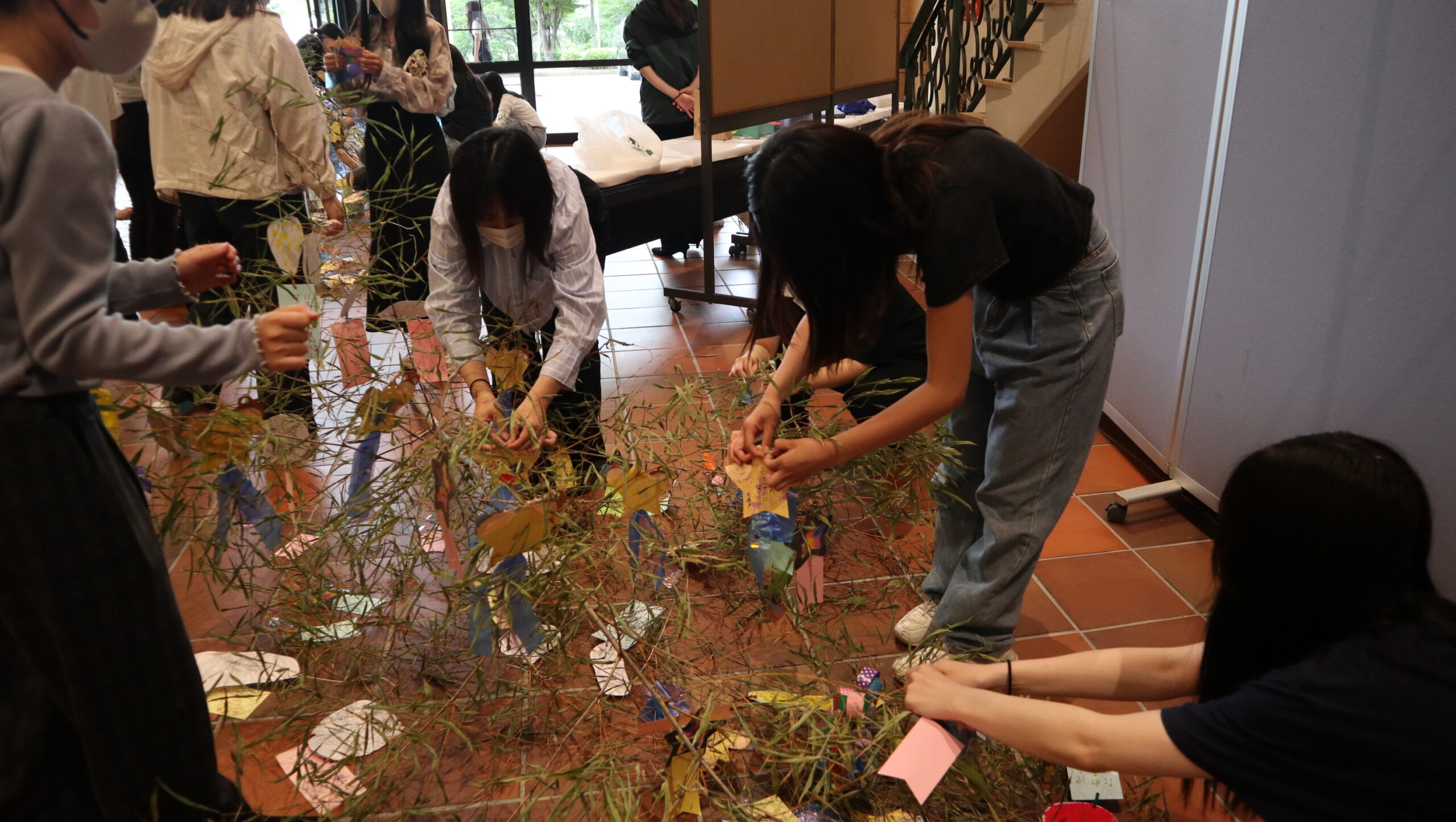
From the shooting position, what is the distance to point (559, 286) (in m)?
2.19

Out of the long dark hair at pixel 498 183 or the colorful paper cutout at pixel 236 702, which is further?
the long dark hair at pixel 498 183

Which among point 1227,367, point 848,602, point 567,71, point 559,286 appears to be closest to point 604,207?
point 559,286

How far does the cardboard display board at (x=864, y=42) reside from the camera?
13.9 feet

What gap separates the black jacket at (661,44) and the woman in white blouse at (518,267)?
2717 millimetres

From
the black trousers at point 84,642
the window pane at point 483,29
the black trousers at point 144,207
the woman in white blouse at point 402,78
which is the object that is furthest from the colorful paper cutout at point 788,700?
the window pane at point 483,29

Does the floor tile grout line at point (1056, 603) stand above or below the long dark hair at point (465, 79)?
below

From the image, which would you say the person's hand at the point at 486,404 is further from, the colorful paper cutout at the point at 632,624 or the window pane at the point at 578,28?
the window pane at the point at 578,28

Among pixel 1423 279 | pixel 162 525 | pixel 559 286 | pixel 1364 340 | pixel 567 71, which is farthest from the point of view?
pixel 567 71

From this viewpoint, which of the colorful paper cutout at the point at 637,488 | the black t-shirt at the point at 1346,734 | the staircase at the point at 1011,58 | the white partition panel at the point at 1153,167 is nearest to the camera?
the black t-shirt at the point at 1346,734

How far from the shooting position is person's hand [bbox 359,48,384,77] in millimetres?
3273

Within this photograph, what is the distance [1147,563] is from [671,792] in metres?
1.60

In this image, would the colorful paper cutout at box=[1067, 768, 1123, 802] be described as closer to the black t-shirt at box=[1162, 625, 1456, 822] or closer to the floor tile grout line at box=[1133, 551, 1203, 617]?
the black t-shirt at box=[1162, 625, 1456, 822]

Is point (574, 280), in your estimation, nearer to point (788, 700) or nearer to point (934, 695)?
point (788, 700)

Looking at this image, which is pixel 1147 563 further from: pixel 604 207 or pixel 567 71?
pixel 567 71
